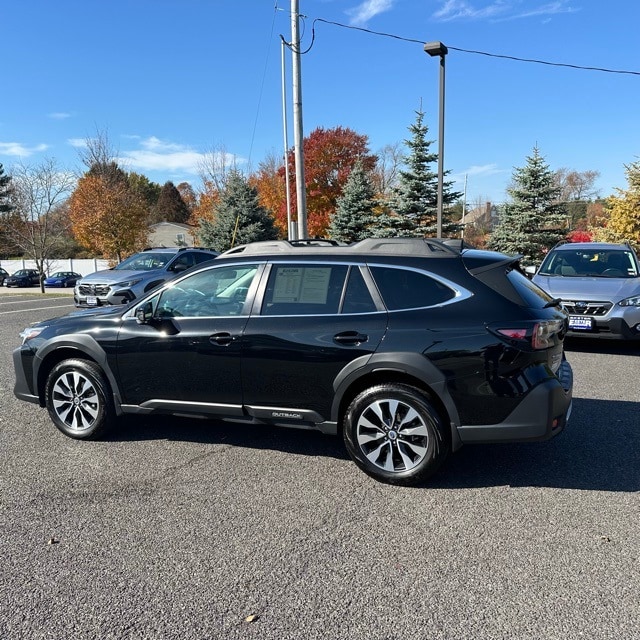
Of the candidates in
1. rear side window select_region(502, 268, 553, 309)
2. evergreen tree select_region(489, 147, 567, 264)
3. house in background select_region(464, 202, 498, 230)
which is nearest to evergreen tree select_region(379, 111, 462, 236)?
evergreen tree select_region(489, 147, 567, 264)

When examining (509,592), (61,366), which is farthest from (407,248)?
(61,366)

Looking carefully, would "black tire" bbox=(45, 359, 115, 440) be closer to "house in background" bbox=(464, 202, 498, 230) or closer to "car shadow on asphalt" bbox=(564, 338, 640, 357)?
"car shadow on asphalt" bbox=(564, 338, 640, 357)

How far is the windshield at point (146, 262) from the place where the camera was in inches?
525

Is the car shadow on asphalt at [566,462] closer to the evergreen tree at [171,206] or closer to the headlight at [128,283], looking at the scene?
the headlight at [128,283]

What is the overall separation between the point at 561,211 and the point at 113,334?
2572 cm

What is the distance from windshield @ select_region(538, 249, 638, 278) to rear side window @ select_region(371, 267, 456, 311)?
6204mm

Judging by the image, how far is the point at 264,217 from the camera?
28.8 m

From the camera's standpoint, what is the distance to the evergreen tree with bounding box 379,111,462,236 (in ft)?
81.4

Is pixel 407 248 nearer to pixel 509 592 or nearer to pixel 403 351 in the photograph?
pixel 403 351

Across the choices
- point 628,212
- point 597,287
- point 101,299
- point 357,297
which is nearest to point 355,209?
point 628,212

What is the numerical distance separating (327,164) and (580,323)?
120 feet

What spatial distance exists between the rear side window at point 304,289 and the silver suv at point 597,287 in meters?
5.29

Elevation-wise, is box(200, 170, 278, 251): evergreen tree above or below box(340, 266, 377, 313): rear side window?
above

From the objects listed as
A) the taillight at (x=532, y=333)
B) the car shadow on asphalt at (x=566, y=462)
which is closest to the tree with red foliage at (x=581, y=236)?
the car shadow on asphalt at (x=566, y=462)
